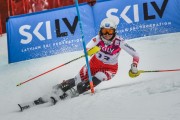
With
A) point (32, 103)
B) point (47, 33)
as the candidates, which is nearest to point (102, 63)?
point (32, 103)

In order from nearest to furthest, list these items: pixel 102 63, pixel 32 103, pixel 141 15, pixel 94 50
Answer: pixel 32 103 < pixel 94 50 < pixel 102 63 < pixel 141 15

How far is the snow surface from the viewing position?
4.02 metres

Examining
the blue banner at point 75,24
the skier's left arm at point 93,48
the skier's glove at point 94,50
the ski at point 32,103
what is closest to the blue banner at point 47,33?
the blue banner at point 75,24

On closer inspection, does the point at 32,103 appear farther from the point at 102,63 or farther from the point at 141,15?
the point at 141,15

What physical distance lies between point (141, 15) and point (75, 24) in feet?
5.39

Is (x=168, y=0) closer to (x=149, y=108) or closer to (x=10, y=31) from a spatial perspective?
(x=10, y=31)

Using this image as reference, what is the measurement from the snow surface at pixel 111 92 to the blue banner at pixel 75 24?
1.47 feet

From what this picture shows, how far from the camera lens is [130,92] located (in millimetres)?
4973

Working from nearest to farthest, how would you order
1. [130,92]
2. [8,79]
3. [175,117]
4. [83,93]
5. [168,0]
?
[175,117], [130,92], [83,93], [8,79], [168,0]

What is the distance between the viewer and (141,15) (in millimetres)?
8281

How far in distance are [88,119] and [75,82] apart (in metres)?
1.68

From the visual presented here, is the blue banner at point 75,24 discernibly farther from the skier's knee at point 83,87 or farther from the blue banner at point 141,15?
the skier's knee at point 83,87

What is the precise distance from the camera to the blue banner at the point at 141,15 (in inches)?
324

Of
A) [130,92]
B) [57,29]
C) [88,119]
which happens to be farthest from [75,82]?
[57,29]
